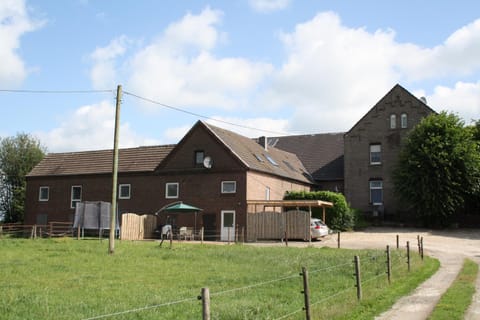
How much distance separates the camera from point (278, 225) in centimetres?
3447

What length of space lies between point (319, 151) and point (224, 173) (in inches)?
633

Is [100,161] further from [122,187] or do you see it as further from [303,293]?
[303,293]

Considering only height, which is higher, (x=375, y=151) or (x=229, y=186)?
(x=375, y=151)

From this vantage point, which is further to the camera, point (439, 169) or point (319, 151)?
point (319, 151)

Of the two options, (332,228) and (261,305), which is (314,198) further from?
(261,305)

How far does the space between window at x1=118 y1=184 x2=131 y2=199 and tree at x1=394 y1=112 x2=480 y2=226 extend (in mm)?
20733

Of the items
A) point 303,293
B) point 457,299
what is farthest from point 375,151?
point 303,293

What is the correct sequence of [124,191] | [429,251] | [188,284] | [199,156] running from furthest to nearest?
[124,191], [199,156], [429,251], [188,284]

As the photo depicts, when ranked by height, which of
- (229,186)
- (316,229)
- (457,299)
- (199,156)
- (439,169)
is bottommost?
(457,299)

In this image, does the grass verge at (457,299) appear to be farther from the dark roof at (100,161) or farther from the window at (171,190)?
the dark roof at (100,161)

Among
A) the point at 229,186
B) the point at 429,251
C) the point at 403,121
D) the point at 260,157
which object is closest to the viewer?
the point at 429,251

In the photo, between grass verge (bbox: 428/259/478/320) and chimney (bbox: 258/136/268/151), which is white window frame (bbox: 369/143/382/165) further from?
grass verge (bbox: 428/259/478/320)

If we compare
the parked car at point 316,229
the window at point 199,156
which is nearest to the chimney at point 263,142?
the window at point 199,156

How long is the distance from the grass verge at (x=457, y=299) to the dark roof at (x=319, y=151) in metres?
31.2
